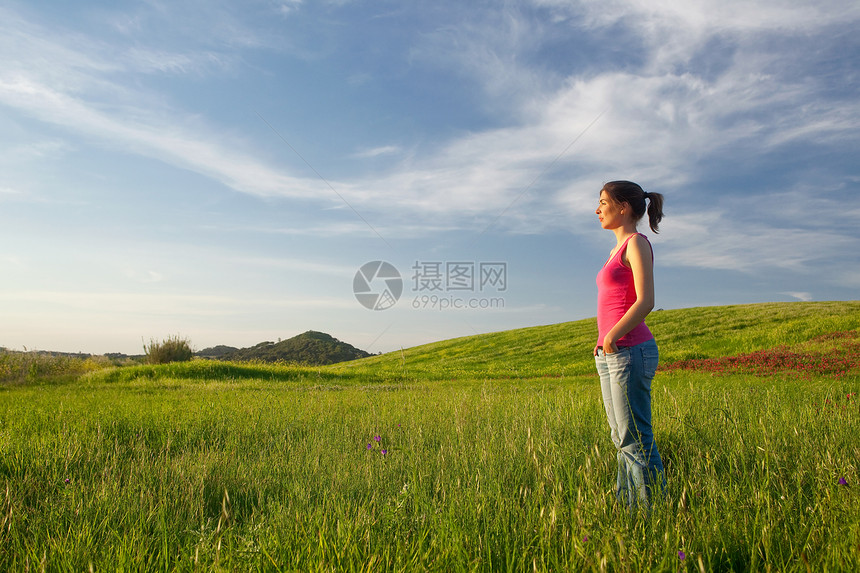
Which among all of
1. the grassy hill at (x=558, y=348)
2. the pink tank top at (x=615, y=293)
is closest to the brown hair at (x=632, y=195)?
the pink tank top at (x=615, y=293)

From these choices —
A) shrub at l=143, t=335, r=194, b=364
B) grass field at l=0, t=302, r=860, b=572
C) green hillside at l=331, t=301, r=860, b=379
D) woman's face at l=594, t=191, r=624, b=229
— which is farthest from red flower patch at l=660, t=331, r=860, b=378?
shrub at l=143, t=335, r=194, b=364

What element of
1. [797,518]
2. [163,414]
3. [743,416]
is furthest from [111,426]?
[743,416]

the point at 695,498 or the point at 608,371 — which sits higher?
the point at 608,371

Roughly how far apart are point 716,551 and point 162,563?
2.83m

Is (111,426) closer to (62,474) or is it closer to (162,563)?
(62,474)

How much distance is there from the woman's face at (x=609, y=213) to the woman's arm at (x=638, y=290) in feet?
1.14

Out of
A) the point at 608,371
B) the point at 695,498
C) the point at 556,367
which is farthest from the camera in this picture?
the point at 556,367

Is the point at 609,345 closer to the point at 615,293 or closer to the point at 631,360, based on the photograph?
the point at 631,360

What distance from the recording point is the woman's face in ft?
12.7

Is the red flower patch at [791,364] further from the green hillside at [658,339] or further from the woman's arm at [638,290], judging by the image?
the woman's arm at [638,290]

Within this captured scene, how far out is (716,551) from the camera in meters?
2.45

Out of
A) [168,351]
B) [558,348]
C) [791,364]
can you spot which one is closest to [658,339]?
[558,348]

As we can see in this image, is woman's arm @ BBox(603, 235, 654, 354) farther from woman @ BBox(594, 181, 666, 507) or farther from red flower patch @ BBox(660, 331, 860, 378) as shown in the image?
red flower patch @ BBox(660, 331, 860, 378)

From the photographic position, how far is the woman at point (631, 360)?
3387mm
